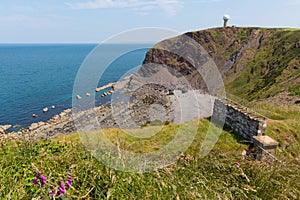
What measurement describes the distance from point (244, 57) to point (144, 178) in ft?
227

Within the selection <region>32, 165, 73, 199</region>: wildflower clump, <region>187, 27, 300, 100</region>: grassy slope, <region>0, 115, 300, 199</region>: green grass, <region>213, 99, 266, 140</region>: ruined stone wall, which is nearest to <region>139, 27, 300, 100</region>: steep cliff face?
<region>187, 27, 300, 100</region>: grassy slope

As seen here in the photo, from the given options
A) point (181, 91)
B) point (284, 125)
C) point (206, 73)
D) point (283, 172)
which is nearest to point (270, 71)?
point (206, 73)

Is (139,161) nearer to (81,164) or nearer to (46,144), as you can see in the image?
(81,164)

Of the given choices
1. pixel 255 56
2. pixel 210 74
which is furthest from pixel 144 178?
pixel 255 56

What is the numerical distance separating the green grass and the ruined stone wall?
5.64 metres

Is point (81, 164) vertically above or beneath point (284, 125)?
above

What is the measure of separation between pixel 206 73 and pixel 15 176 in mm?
55161

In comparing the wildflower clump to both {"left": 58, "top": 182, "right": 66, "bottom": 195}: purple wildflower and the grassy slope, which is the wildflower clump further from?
the grassy slope

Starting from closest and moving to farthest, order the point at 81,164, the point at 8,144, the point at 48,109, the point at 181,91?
1. the point at 81,164
2. the point at 8,144
3. the point at 181,91
4. the point at 48,109

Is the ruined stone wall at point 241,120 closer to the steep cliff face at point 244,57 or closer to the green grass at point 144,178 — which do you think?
the green grass at point 144,178

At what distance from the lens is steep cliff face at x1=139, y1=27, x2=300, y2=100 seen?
46.5 m

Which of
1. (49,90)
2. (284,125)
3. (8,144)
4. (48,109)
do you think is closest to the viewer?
(8,144)

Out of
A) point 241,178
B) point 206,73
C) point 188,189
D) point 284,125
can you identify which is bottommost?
point 206,73

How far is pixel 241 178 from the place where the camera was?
12.9 feet
